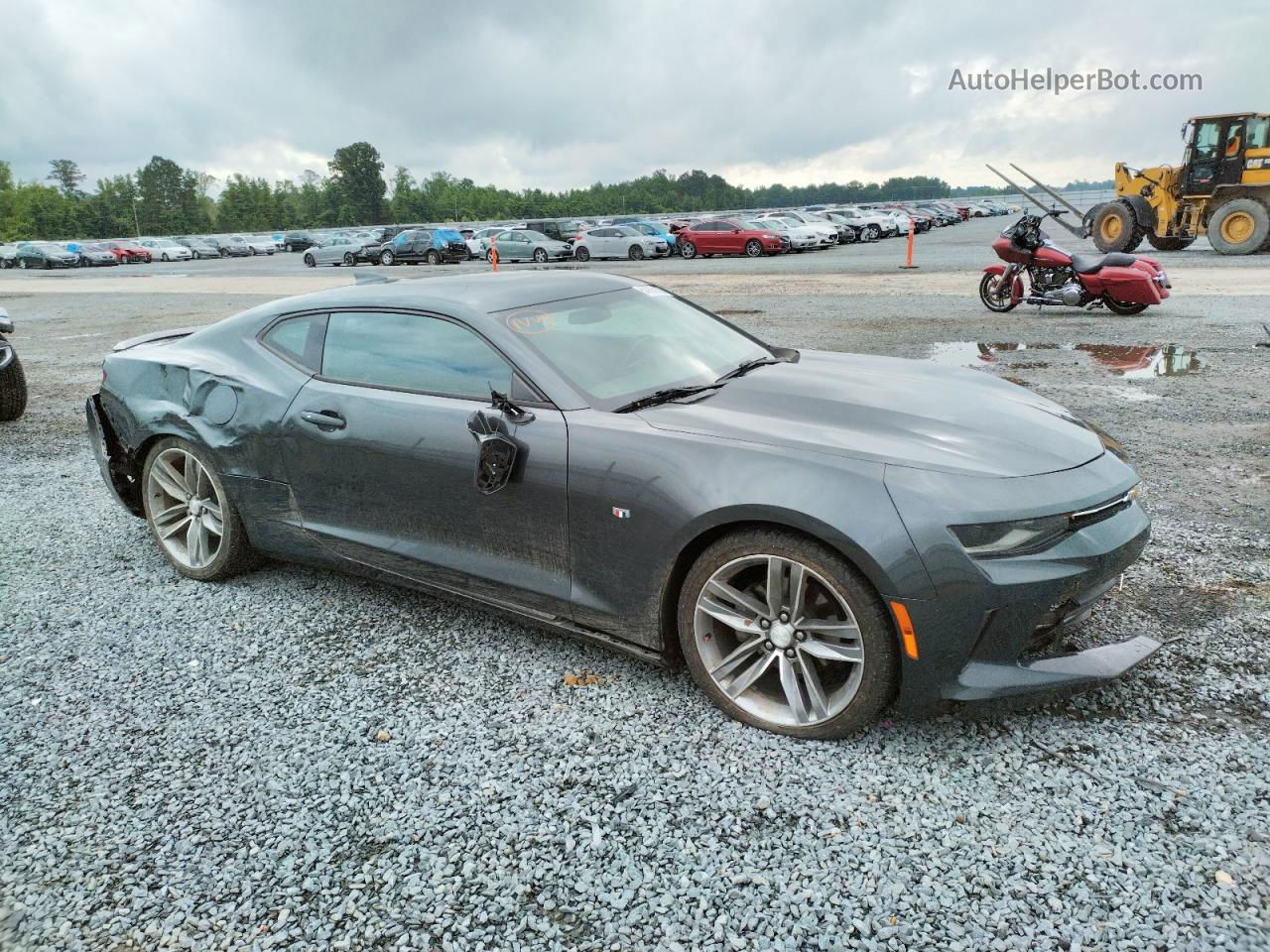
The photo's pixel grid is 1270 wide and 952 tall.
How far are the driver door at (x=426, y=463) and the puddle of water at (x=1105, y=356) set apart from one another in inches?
234

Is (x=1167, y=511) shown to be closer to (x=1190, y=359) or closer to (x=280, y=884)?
(x=280, y=884)

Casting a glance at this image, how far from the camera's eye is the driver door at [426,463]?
307 cm

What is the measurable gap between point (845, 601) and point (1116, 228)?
2248 cm

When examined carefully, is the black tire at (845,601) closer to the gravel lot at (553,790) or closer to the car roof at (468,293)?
the gravel lot at (553,790)

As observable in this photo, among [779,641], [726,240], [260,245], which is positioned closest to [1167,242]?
[726,240]

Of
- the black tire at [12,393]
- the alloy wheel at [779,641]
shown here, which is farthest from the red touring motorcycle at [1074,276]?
the black tire at [12,393]

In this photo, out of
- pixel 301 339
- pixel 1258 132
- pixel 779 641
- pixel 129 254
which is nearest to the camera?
pixel 779 641

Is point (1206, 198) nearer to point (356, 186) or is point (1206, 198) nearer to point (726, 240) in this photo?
point (726, 240)

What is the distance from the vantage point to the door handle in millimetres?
3539

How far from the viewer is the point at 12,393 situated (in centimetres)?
770

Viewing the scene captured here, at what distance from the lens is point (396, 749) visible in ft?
9.27

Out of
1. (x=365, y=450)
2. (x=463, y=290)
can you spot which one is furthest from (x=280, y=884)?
(x=463, y=290)

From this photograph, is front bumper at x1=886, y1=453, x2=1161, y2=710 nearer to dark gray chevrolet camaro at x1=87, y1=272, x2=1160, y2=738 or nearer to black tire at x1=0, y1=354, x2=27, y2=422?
dark gray chevrolet camaro at x1=87, y1=272, x2=1160, y2=738

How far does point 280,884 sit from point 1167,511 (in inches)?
178
